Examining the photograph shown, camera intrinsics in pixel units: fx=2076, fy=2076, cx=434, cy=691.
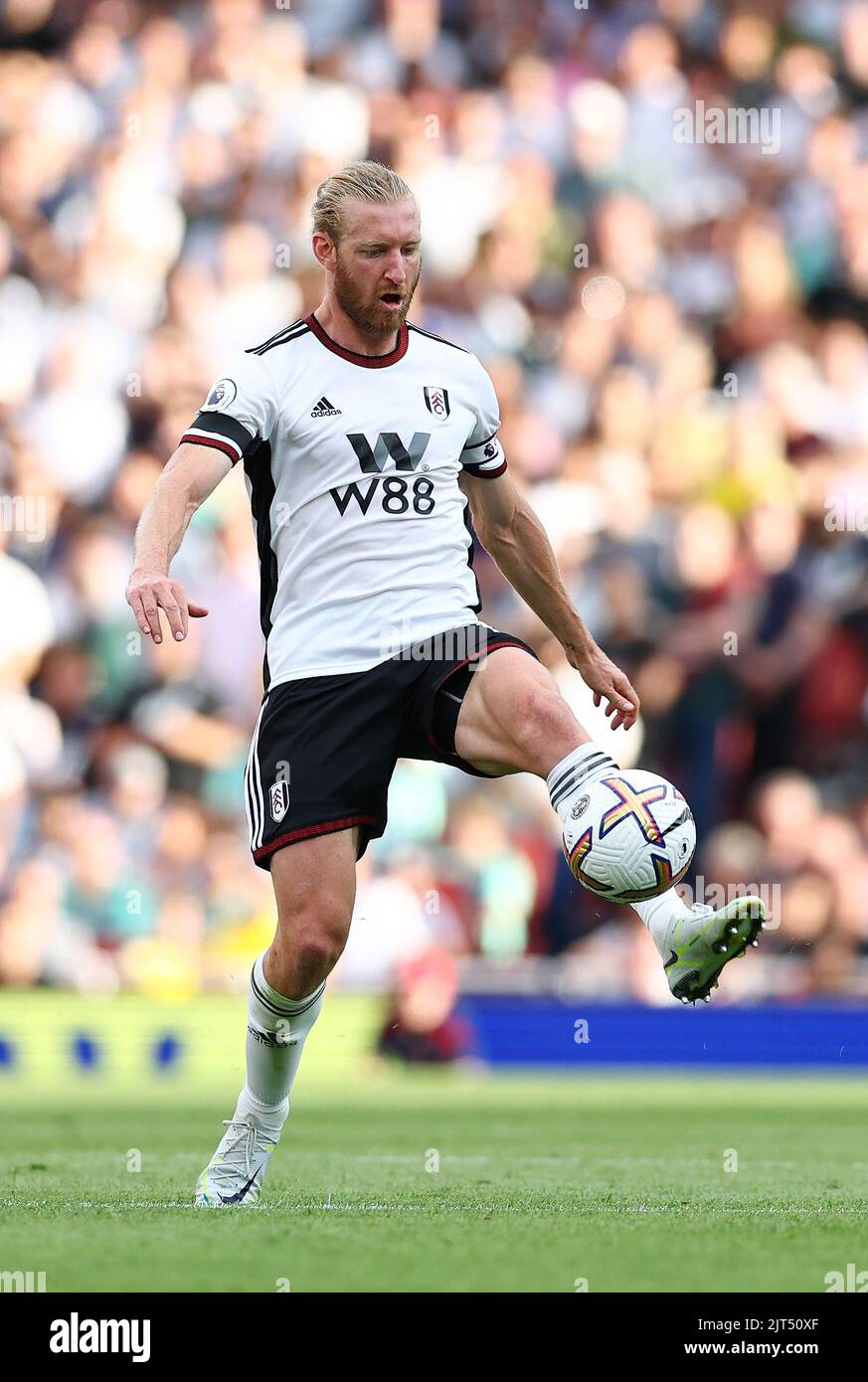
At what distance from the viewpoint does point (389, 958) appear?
11.5 m

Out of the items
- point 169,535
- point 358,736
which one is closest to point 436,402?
point 358,736

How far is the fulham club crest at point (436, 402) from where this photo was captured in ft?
19.5

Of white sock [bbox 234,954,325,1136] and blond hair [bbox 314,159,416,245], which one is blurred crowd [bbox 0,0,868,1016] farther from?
blond hair [bbox 314,159,416,245]

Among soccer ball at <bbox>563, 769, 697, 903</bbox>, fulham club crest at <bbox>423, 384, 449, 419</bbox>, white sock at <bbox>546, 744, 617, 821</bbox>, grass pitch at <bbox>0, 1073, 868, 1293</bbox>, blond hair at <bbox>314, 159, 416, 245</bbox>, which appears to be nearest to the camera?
grass pitch at <bbox>0, 1073, 868, 1293</bbox>

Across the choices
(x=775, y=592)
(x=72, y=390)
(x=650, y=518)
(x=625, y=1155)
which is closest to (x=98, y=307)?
(x=72, y=390)

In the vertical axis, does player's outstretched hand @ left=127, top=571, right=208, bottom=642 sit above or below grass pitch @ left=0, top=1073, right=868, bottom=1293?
above

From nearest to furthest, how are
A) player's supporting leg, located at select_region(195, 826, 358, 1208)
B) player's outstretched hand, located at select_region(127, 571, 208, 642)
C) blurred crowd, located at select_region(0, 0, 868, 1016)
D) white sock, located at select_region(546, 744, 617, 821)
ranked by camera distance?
player's outstretched hand, located at select_region(127, 571, 208, 642) → white sock, located at select_region(546, 744, 617, 821) → player's supporting leg, located at select_region(195, 826, 358, 1208) → blurred crowd, located at select_region(0, 0, 868, 1016)

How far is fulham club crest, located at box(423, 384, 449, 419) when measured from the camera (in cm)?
595

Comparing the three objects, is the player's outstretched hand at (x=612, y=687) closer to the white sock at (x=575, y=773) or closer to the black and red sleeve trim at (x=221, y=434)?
the white sock at (x=575, y=773)

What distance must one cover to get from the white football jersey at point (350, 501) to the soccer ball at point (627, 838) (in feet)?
2.89

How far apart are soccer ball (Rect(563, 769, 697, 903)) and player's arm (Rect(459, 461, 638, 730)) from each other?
0.96 meters

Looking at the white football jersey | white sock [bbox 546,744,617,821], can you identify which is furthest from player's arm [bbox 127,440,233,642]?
white sock [bbox 546,744,617,821]

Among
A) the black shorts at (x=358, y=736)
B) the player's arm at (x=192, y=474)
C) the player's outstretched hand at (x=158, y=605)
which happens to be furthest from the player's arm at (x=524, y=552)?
the player's outstretched hand at (x=158, y=605)
